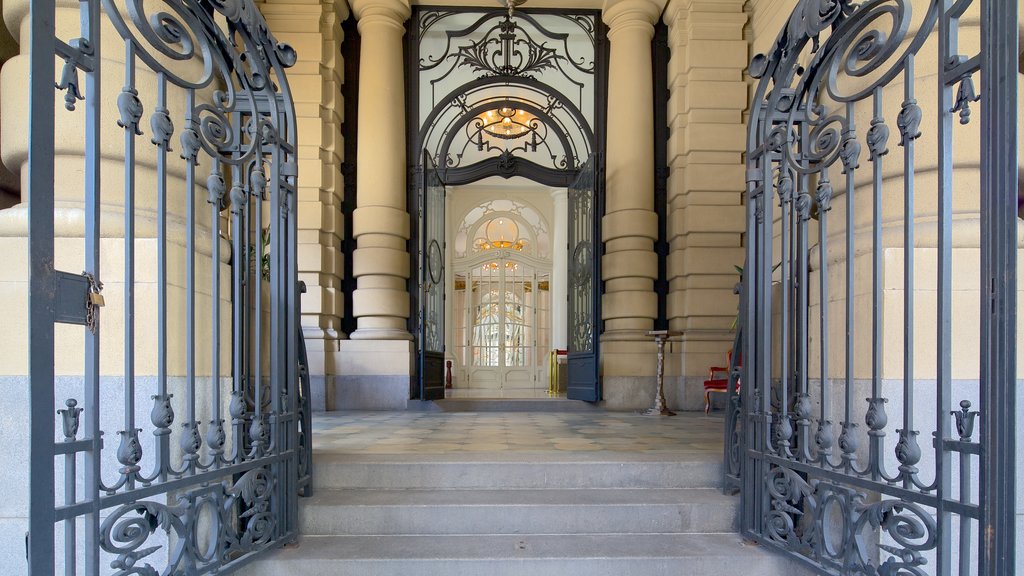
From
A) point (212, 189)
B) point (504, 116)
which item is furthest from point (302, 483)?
point (504, 116)

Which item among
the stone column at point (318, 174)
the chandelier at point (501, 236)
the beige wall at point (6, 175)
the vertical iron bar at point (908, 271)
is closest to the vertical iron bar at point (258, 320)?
the beige wall at point (6, 175)

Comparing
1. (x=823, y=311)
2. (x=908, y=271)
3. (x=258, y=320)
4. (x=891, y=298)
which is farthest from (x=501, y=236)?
(x=908, y=271)

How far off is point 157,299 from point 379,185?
17.8 feet

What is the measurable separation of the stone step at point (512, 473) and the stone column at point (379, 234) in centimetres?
396

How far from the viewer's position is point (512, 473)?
10.9ft

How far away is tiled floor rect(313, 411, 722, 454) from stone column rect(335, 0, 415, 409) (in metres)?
0.52

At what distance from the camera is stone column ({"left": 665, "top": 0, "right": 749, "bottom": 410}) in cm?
728

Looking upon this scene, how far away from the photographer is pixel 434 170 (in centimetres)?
780

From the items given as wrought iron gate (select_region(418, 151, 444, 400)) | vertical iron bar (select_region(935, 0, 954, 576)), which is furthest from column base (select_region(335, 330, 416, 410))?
vertical iron bar (select_region(935, 0, 954, 576))

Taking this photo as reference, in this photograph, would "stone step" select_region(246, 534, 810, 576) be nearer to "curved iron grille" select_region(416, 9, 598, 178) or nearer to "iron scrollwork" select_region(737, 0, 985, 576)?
"iron scrollwork" select_region(737, 0, 985, 576)

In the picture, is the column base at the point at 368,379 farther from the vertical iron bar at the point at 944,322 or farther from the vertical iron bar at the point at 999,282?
the vertical iron bar at the point at 999,282

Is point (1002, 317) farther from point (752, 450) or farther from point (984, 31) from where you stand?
point (752, 450)

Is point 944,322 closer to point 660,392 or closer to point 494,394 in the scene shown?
point 660,392

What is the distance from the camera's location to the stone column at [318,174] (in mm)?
Result: 7082
